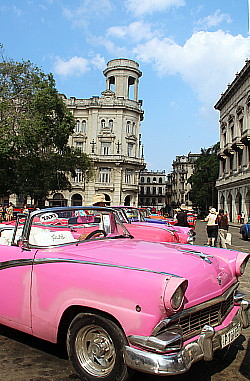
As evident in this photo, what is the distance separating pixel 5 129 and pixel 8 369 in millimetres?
19935

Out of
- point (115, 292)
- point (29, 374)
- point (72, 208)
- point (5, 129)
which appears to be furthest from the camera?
point (5, 129)

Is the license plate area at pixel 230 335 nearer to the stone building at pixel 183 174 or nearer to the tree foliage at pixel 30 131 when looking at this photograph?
the tree foliage at pixel 30 131

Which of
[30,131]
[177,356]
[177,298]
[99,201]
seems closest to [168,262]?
[177,298]

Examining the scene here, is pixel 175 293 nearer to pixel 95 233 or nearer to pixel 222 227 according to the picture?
pixel 95 233

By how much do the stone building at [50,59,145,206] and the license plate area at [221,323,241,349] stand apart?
49455mm

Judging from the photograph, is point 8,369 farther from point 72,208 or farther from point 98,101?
point 98,101

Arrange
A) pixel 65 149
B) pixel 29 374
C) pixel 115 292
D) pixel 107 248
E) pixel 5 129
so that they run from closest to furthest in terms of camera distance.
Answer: pixel 115 292, pixel 29 374, pixel 107 248, pixel 5 129, pixel 65 149

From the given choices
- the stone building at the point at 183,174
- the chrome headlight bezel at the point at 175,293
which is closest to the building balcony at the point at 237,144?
the chrome headlight bezel at the point at 175,293

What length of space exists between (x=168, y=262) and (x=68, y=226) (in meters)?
1.69

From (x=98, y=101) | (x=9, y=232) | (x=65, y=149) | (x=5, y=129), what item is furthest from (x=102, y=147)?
(x=9, y=232)

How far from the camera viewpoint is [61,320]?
3.29 m

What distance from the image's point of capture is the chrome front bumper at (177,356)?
263 centimetres

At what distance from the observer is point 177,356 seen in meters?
2.67

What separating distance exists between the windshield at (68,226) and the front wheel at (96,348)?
1.03 metres
